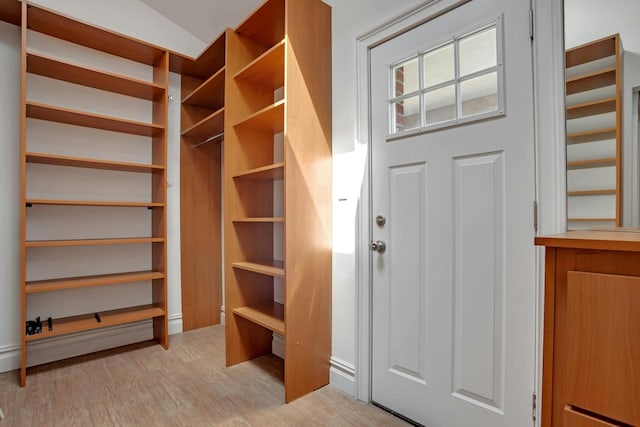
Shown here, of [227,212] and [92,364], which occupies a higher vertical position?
[227,212]

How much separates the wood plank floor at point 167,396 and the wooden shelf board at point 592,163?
1381 millimetres

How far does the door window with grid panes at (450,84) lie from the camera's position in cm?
139

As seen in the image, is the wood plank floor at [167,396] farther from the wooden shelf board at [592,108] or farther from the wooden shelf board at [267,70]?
the wooden shelf board at [267,70]

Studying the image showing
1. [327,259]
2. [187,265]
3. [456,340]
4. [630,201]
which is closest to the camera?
[630,201]

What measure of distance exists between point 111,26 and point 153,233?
1.66 m

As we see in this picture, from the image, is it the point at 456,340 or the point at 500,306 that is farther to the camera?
the point at 456,340

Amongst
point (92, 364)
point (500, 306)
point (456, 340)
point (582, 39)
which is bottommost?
point (92, 364)

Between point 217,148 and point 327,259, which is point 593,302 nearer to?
point 327,259

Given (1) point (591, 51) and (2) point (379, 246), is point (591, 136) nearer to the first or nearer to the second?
(1) point (591, 51)

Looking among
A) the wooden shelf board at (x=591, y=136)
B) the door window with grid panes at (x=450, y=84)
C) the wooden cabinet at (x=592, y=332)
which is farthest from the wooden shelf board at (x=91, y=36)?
the wooden cabinet at (x=592, y=332)

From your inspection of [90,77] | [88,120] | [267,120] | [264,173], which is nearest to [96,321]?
[88,120]

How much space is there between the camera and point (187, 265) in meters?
2.98

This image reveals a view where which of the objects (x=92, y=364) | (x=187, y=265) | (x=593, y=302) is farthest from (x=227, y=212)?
(x=593, y=302)

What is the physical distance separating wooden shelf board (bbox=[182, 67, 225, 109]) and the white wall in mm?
2038
